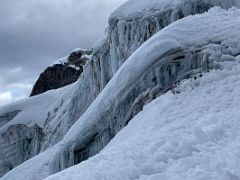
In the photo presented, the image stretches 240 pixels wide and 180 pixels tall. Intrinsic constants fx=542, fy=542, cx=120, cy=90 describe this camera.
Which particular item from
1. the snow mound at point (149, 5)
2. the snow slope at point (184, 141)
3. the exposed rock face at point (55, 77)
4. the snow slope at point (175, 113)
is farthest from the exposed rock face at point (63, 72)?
the snow slope at point (184, 141)

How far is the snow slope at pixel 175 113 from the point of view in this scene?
270 inches

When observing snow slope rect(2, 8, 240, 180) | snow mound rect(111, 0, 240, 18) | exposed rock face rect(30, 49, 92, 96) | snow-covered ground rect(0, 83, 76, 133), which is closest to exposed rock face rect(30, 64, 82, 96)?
exposed rock face rect(30, 49, 92, 96)

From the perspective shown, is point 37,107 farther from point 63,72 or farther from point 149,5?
point 149,5

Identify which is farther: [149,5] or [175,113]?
[149,5]

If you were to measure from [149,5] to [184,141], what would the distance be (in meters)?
12.2

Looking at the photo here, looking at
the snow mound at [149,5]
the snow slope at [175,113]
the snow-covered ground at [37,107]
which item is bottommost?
the snow-covered ground at [37,107]

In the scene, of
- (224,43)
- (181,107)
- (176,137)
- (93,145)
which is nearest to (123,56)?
(93,145)

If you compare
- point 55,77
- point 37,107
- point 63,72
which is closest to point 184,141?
point 37,107

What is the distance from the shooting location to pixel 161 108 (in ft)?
29.2

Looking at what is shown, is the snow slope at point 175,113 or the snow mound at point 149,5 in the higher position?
the snow mound at point 149,5

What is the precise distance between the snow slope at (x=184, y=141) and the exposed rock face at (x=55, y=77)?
110 feet

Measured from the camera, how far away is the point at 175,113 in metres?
8.57

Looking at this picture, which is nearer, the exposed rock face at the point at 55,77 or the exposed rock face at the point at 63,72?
the exposed rock face at the point at 63,72

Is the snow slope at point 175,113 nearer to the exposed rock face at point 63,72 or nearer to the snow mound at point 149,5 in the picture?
the snow mound at point 149,5
